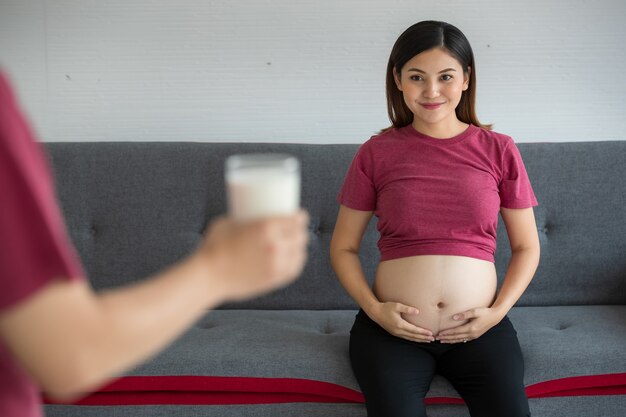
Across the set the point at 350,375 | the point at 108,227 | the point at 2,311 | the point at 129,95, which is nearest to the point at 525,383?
the point at 350,375

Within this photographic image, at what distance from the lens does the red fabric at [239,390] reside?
192 centimetres

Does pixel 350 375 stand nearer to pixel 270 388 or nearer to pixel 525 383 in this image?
pixel 270 388

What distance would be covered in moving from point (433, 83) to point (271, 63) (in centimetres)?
102

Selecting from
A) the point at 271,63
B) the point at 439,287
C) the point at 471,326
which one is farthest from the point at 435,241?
the point at 271,63

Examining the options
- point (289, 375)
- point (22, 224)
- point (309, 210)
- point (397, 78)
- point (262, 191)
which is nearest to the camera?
point (22, 224)

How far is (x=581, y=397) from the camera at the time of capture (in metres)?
1.95

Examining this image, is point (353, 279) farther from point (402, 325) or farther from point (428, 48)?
point (428, 48)

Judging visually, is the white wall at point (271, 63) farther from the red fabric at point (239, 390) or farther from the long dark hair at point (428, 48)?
the red fabric at point (239, 390)

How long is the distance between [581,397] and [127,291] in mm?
1560

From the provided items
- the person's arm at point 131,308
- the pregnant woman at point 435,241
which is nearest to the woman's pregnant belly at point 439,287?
the pregnant woman at point 435,241

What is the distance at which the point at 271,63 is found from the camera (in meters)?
2.79

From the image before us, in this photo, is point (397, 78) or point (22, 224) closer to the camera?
point (22, 224)

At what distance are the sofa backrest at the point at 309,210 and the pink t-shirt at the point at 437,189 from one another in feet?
1.38

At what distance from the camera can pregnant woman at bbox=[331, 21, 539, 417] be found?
5.91ft
